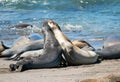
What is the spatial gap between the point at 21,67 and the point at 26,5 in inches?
643

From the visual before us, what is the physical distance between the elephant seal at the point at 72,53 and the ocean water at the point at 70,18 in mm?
2233

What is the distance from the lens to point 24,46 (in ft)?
29.0

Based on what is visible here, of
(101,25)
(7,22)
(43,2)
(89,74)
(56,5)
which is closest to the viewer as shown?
(89,74)

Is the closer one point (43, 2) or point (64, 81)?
point (64, 81)

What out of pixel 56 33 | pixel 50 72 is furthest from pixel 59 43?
pixel 50 72

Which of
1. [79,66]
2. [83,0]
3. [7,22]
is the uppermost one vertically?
[79,66]

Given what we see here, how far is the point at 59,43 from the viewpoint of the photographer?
7.98 metres

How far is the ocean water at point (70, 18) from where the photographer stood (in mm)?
12820

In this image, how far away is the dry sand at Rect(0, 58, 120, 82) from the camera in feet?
21.5

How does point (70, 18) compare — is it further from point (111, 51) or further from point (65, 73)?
point (65, 73)

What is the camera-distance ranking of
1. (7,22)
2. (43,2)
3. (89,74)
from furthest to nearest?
(43,2)
(7,22)
(89,74)

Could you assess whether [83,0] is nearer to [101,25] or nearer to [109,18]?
[109,18]

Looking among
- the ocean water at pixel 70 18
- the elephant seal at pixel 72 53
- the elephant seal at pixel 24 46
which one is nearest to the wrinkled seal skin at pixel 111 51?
the elephant seal at pixel 72 53

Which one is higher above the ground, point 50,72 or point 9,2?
point 50,72
